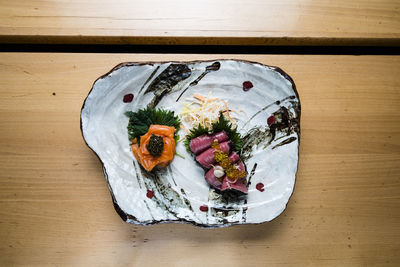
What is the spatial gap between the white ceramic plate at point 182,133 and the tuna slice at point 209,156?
11cm

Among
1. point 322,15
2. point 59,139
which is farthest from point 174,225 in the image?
point 322,15

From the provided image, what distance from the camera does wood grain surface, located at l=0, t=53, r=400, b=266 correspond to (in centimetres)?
169

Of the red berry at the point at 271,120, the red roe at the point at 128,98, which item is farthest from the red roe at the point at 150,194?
the red berry at the point at 271,120

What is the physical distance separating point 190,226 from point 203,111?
0.69 m

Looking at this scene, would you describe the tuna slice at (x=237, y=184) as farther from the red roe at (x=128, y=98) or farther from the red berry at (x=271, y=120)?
the red roe at (x=128, y=98)

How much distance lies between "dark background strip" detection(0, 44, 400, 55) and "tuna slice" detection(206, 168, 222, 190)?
2.67 feet

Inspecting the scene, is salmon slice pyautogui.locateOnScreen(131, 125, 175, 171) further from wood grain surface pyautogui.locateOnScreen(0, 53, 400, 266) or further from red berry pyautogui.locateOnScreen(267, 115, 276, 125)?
red berry pyautogui.locateOnScreen(267, 115, 276, 125)

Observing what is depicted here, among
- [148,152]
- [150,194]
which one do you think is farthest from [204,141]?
[150,194]

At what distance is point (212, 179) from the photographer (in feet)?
5.19

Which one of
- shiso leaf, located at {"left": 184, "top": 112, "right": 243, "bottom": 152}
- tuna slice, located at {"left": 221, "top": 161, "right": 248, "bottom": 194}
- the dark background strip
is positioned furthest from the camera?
the dark background strip

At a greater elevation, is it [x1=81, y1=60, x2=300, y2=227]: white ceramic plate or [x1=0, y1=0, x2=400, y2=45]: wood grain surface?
[x1=0, y1=0, x2=400, y2=45]: wood grain surface

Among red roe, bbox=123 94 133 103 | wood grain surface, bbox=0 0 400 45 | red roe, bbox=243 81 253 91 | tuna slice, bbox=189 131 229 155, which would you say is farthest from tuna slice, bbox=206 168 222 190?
wood grain surface, bbox=0 0 400 45

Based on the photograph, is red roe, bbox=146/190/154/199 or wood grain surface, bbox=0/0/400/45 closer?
red roe, bbox=146/190/154/199

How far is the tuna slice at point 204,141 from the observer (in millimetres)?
1610
